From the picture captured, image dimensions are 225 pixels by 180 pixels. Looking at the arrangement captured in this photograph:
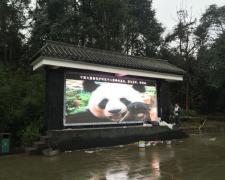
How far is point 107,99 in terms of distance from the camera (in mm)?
11914

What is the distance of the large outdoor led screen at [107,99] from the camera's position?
11.0 meters

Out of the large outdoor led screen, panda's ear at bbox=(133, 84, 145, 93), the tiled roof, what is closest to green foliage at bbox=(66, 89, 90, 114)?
the large outdoor led screen

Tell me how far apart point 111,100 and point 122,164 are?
14.7 feet

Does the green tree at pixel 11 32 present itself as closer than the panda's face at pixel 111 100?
No

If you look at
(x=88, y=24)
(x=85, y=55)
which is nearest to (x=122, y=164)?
(x=85, y=55)

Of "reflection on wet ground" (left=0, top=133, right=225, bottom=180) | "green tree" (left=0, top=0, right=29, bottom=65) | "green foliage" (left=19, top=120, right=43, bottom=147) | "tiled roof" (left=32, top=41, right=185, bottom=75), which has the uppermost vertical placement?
"green tree" (left=0, top=0, right=29, bottom=65)

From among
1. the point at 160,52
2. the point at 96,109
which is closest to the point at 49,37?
the point at 160,52

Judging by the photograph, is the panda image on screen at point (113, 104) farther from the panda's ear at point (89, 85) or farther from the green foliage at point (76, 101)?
the green foliage at point (76, 101)

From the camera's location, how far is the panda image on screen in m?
11.4

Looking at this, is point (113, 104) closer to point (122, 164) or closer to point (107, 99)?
point (107, 99)

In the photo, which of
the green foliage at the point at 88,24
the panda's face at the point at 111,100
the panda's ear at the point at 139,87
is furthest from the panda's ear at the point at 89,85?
the green foliage at the point at 88,24

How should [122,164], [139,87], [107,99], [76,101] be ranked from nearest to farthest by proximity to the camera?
1. [122,164]
2. [76,101]
3. [107,99]
4. [139,87]

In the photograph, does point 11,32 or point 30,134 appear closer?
point 30,134

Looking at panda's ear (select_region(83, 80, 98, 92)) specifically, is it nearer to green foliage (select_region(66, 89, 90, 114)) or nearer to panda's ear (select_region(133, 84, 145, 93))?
green foliage (select_region(66, 89, 90, 114))
